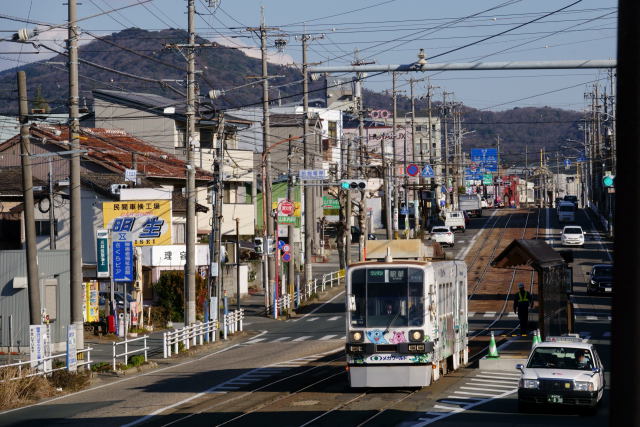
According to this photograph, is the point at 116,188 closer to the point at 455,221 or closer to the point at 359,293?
the point at 359,293

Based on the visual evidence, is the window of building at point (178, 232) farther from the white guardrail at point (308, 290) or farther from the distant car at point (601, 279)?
the distant car at point (601, 279)

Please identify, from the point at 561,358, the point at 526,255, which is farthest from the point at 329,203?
the point at 561,358

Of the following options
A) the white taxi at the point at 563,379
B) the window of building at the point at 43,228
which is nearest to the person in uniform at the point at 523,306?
the white taxi at the point at 563,379

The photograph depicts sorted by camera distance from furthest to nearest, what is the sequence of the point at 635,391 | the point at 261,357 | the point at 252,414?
the point at 261,357 → the point at 252,414 → the point at 635,391

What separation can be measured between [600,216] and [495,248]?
3181 cm

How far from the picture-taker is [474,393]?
22.5 m

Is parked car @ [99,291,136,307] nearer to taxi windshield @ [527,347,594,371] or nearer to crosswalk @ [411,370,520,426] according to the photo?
crosswalk @ [411,370,520,426]

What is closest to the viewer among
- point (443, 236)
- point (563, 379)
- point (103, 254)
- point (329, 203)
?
point (563, 379)

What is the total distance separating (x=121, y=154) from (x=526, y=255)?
3286cm

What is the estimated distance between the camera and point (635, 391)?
16.5ft

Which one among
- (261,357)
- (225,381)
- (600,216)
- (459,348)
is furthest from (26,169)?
(600,216)

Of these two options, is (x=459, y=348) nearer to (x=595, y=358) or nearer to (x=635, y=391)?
(x=595, y=358)

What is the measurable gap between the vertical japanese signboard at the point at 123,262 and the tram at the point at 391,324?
14474 mm

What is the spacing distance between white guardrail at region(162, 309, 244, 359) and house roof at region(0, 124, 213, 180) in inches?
495
